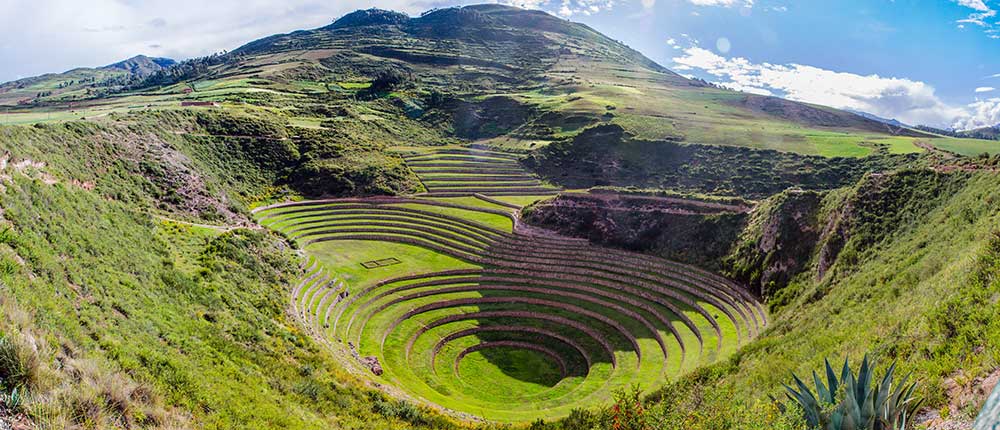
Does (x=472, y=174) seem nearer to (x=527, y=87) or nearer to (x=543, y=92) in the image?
(x=543, y=92)

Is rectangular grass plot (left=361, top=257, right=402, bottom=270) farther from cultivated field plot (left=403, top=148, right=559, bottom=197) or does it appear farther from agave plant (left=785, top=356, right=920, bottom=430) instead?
agave plant (left=785, top=356, right=920, bottom=430)

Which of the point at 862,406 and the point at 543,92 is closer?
the point at 862,406

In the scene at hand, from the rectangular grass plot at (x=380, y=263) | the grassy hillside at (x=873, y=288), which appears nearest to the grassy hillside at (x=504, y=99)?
the rectangular grass plot at (x=380, y=263)

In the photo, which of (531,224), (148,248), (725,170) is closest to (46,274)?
(148,248)

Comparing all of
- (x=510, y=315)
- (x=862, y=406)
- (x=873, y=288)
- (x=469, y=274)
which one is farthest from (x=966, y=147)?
(x=862, y=406)

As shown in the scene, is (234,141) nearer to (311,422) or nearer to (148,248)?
(148,248)

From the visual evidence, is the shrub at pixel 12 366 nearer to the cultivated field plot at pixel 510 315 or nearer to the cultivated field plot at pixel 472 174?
the cultivated field plot at pixel 510 315

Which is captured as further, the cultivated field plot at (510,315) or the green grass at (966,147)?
the green grass at (966,147)
